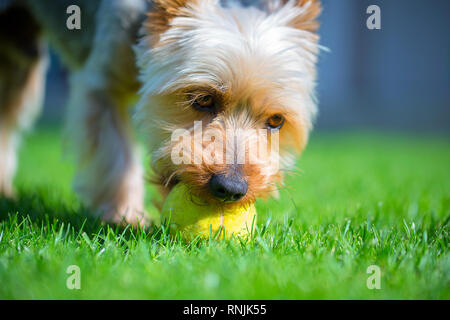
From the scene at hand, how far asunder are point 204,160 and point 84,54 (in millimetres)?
2193

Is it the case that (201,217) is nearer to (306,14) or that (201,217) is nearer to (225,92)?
(225,92)

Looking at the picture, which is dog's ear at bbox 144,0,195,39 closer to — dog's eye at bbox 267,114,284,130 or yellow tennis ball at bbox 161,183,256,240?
dog's eye at bbox 267,114,284,130

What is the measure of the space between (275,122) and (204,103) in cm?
53

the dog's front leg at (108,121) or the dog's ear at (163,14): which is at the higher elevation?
the dog's ear at (163,14)

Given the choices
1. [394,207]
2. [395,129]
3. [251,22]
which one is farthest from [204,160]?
[395,129]

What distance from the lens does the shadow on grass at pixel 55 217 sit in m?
2.84

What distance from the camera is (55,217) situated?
10.8 ft

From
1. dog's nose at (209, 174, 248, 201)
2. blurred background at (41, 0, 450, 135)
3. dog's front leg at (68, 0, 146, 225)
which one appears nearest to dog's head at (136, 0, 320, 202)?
dog's nose at (209, 174, 248, 201)

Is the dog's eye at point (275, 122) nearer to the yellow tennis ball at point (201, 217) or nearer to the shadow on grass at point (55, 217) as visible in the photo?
the yellow tennis ball at point (201, 217)

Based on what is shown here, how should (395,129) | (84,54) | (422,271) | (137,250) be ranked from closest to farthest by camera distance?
(422,271) < (137,250) < (84,54) < (395,129)

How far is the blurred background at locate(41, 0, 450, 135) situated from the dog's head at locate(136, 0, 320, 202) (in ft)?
40.5

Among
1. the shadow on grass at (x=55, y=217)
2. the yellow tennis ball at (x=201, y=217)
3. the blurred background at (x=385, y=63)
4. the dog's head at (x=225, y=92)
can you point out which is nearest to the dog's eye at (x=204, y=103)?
the dog's head at (x=225, y=92)

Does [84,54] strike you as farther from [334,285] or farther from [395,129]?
[395,129]
